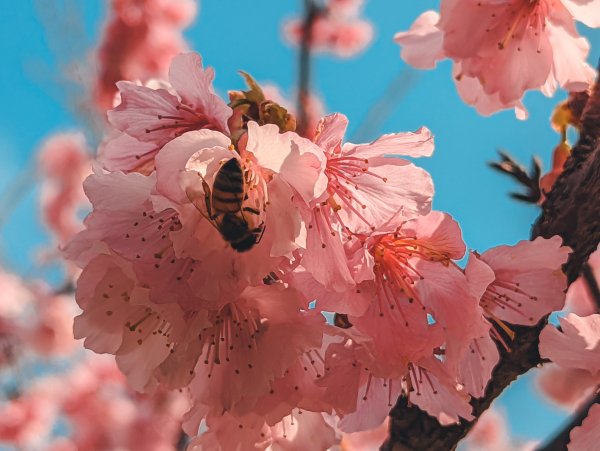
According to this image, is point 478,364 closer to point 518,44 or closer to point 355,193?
point 355,193

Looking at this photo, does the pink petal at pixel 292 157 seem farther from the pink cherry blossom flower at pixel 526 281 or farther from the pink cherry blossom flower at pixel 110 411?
the pink cherry blossom flower at pixel 110 411

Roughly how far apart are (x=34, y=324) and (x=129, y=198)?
18.9ft

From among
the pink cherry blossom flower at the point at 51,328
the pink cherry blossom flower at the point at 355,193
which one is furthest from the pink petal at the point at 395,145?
the pink cherry blossom flower at the point at 51,328

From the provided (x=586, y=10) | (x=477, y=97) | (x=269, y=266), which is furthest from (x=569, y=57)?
(x=269, y=266)

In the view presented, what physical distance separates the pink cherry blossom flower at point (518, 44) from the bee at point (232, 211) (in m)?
0.55

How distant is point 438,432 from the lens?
1.27 m

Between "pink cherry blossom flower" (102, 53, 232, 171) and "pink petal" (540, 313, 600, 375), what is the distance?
24.1 inches

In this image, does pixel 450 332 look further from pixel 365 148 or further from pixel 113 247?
pixel 113 247

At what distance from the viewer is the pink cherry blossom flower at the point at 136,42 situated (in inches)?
234

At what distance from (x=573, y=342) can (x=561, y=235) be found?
187 millimetres

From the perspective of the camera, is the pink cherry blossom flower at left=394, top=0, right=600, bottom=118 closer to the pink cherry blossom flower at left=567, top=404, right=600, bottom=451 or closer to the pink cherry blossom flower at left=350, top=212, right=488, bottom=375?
the pink cherry blossom flower at left=350, top=212, right=488, bottom=375

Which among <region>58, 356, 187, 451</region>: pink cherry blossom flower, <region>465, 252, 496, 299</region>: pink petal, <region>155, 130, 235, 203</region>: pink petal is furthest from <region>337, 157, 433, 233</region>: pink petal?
<region>58, 356, 187, 451</region>: pink cherry blossom flower

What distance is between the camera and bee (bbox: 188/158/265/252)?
2.73 ft

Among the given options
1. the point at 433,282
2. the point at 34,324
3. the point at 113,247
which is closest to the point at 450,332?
the point at 433,282
